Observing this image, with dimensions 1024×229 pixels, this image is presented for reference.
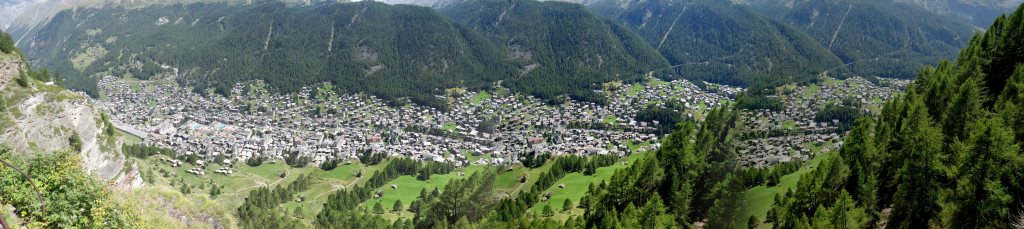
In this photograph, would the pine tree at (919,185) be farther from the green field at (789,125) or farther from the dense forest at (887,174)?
the green field at (789,125)

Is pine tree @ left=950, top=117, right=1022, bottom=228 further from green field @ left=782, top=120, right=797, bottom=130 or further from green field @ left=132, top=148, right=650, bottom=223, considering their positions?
green field @ left=782, top=120, right=797, bottom=130

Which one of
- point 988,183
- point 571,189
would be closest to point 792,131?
point 571,189

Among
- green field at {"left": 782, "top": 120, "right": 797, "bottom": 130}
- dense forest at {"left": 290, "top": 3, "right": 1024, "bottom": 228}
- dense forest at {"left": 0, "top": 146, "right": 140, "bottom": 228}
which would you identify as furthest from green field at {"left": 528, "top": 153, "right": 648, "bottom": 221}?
dense forest at {"left": 0, "top": 146, "right": 140, "bottom": 228}

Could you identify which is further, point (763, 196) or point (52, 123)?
point (52, 123)

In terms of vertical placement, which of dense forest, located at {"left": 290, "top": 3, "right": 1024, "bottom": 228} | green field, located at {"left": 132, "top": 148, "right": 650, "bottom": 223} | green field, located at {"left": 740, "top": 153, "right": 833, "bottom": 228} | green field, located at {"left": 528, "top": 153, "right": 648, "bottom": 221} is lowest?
green field, located at {"left": 132, "top": 148, "right": 650, "bottom": 223}

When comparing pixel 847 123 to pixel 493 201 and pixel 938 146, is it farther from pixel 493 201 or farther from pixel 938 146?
pixel 938 146

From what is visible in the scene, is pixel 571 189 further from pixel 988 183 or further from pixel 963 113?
pixel 988 183

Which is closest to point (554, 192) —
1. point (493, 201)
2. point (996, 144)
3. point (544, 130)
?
point (493, 201)

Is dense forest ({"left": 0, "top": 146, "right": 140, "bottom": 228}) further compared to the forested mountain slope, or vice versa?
the forested mountain slope
